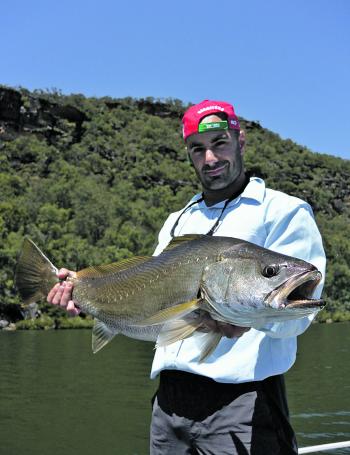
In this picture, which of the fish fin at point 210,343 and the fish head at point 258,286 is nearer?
the fish head at point 258,286

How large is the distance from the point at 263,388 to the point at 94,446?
14484 mm

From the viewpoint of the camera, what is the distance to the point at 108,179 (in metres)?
115

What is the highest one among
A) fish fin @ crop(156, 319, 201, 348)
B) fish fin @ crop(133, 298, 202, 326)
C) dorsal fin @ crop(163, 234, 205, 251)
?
dorsal fin @ crop(163, 234, 205, 251)

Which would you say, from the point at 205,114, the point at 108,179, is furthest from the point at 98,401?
the point at 108,179

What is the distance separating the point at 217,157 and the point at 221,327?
1.25 m

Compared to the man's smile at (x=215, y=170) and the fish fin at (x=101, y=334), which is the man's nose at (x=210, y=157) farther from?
the fish fin at (x=101, y=334)

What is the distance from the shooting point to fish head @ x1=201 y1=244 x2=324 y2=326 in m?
2.97

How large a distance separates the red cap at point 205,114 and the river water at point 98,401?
1372cm

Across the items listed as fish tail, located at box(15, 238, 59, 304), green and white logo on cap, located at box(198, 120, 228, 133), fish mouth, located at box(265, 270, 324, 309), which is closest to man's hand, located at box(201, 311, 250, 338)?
fish mouth, located at box(265, 270, 324, 309)

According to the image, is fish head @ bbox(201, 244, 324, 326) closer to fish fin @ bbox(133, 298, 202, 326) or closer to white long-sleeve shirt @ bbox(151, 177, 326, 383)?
fish fin @ bbox(133, 298, 202, 326)

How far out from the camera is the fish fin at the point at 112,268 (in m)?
3.95

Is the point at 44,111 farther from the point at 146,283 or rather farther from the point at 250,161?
the point at 146,283

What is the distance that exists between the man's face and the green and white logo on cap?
3 cm

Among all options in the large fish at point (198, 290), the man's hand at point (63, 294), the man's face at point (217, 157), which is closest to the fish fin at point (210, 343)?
the large fish at point (198, 290)
